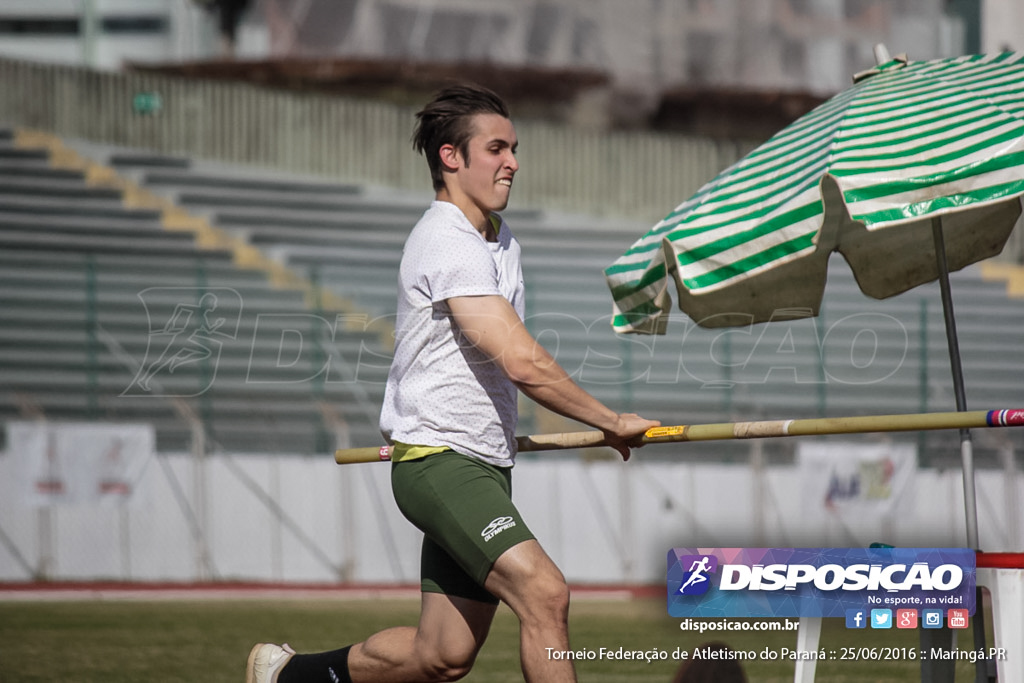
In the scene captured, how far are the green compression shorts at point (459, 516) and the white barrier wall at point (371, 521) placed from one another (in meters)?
8.62

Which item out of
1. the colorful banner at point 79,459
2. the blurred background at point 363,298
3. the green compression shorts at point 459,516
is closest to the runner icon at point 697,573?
the green compression shorts at point 459,516

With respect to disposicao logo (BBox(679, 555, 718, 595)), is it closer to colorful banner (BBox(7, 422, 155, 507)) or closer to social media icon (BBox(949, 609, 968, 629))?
social media icon (BBox(949, 609, 968, 629))

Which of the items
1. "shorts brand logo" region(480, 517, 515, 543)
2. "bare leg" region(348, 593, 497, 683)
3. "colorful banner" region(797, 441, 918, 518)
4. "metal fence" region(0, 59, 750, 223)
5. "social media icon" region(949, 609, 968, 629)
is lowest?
"colorful banner" region(797, 441, 918, 518)

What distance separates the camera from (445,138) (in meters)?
3.72

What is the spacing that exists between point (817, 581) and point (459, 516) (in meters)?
0.90

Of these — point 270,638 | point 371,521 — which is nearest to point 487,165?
point 270,638

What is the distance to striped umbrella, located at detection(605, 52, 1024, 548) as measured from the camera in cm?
388

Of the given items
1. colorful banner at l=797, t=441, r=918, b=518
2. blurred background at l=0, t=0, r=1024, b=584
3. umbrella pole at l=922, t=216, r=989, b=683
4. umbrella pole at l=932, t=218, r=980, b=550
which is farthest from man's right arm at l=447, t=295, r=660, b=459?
colorful banner at l=797, t=441, r=918, b=518

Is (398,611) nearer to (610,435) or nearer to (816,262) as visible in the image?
(816,262)

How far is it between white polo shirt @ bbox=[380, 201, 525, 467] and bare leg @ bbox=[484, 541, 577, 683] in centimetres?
34

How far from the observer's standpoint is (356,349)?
15688 mm

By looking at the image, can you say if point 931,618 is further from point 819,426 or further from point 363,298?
point 363,298

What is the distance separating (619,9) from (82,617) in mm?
16744

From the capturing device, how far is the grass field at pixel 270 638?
6039mm
